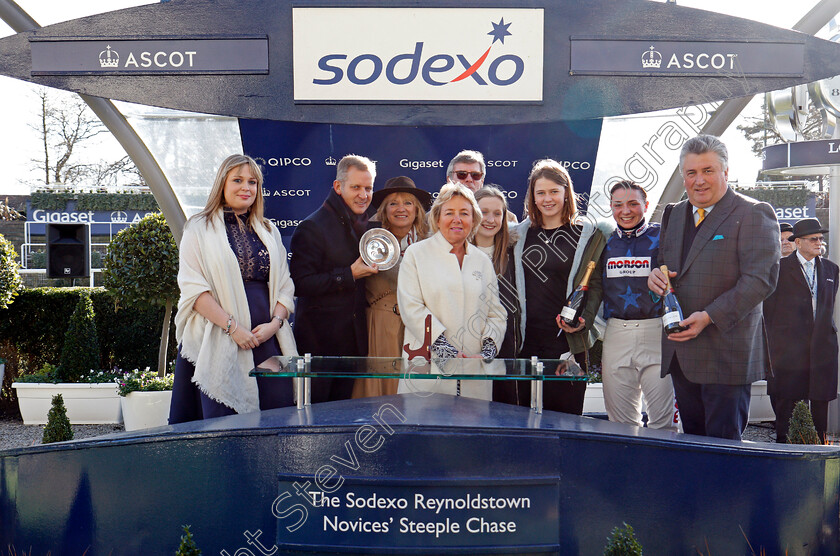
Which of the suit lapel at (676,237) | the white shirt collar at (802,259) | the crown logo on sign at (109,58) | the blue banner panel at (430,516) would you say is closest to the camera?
the blue banner panel at (430,516)

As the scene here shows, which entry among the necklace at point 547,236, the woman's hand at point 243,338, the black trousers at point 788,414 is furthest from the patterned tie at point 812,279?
the woman's hand at point 243,338

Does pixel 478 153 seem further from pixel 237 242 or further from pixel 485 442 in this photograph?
pixel 485 442

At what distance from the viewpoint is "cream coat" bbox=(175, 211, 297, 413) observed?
13.3ft

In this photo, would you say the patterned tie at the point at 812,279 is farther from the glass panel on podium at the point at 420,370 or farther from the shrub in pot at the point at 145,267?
the shrub in pot at the point at 145,267

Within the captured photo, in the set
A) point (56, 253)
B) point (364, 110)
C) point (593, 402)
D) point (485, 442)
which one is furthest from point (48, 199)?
point (485, 442)

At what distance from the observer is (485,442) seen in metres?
2.90

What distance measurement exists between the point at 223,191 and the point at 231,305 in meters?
0.61

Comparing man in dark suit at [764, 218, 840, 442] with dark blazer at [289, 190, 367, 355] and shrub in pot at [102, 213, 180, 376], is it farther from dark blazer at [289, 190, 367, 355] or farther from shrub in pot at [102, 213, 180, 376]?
shrub in pot at [102, 213, 180, 376]

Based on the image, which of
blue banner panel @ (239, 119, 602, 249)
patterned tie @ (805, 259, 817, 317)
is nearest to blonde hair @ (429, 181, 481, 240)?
blue banner panel @ (239, 119, 602, 249)

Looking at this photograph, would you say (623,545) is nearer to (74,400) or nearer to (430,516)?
(430,516)

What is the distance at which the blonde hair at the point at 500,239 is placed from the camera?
4371 millimetres

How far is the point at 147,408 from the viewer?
795 centimetres

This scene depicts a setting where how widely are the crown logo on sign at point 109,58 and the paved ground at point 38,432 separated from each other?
172 inches

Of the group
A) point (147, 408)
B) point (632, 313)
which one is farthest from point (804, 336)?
point (147, 408)
